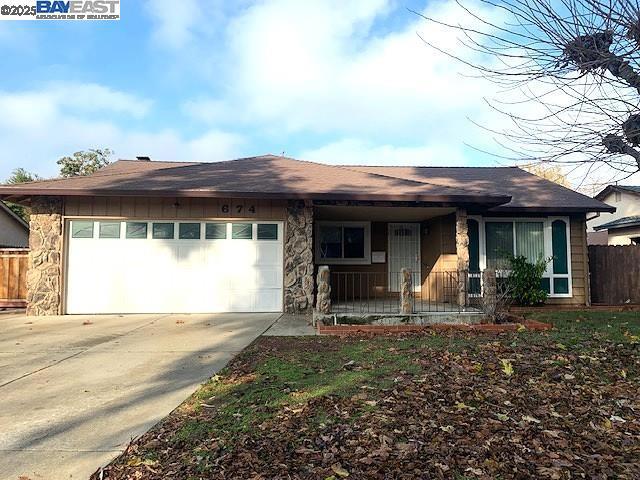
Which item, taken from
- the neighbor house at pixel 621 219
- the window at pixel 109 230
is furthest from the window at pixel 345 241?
the neighbor house at pixel 621 219

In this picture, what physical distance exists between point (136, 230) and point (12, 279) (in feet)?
14.9

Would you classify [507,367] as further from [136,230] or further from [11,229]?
[11,229]

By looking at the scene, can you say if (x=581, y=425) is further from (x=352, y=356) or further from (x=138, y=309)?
(x=138, y=309)

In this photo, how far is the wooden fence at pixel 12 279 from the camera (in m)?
11.8

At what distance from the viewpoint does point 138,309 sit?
1028 centimetres

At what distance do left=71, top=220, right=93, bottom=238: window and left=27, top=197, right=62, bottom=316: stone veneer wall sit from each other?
30cm

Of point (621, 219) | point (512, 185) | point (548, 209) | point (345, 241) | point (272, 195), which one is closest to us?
point (272, 195)

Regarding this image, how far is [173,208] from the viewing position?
409 inches

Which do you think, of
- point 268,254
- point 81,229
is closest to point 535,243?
point 268,254

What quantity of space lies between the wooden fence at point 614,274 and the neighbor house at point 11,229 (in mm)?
23058

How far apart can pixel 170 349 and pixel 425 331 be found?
464 cm

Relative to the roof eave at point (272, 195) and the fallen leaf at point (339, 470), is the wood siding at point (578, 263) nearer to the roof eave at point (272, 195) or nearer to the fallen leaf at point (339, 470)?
the roof eave at point (272, 195)

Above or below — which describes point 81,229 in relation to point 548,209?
below

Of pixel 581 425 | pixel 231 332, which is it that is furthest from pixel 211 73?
pixel 581 425
